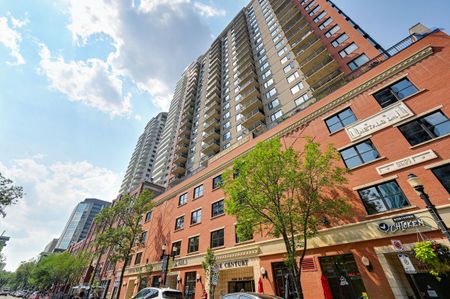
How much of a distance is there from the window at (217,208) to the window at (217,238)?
1.81 meters

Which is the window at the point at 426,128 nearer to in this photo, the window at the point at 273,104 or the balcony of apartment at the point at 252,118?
the window at the point at 273,104

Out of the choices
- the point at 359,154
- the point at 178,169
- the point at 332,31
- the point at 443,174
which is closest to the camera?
the point at 443,174

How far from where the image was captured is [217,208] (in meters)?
23.1

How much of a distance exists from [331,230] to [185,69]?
9423 cm

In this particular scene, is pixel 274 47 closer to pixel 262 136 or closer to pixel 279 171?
pixel 262 136

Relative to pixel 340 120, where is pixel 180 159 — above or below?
above

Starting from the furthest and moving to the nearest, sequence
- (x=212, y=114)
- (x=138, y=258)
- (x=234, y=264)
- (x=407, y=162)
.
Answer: (x=212, y=114) → (x=138, y=258) → (x=234, y=264) → (x=407, y=162)

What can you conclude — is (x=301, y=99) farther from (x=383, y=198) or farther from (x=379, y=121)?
(x=383, y=198)

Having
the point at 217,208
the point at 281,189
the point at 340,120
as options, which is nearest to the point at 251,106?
the point at 217,208

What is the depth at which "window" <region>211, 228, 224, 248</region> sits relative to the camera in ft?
68.0

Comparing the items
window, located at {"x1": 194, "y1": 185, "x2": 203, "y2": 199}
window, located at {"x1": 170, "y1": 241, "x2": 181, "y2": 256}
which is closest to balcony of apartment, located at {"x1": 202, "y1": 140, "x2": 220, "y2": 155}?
window, located at {"x1": 194, "y1": 185, "x2": 203, "y2": 199}

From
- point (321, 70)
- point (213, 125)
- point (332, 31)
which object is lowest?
point (321, 70)

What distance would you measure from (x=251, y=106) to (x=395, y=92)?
26314 millimetres

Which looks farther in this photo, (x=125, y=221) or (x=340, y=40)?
(x=340, y=40)
